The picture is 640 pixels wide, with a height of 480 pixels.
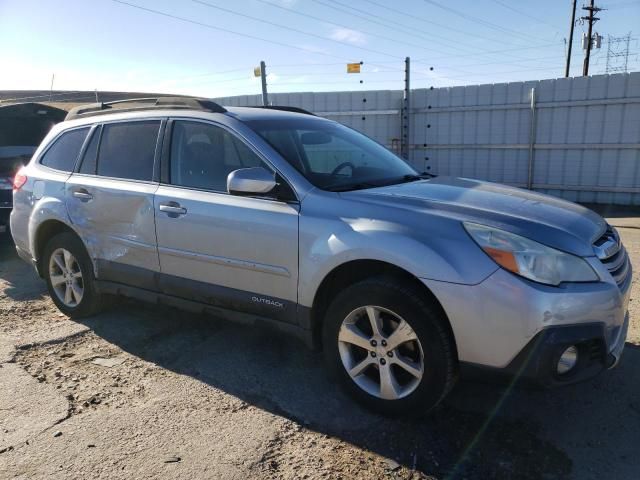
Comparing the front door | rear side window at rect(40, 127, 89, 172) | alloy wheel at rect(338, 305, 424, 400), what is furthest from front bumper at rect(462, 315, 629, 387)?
Result: rear side window at rect(40, 127, 89, 172)

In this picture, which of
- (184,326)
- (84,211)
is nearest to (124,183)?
(84,211)

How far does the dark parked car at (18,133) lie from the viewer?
7.37 metres

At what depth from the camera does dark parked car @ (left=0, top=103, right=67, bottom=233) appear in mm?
7368

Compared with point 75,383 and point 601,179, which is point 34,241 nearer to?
point 75,383

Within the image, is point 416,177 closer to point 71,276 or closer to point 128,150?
point 128,150

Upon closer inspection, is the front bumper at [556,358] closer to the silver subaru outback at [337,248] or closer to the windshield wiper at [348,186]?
the silver subaru outback at [337,248]

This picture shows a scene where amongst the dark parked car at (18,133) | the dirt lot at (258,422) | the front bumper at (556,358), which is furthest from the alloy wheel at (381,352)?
the dark parked car at (18,133)

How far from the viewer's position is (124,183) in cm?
408

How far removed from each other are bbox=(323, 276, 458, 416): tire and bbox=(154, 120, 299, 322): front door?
0.39 m

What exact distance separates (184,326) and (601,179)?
29.8ft

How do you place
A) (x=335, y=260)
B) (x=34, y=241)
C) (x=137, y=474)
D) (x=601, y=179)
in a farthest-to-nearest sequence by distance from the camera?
(x=601, y=179) → (x=34, y=241) → (x=335, y=260) → (x=137, y=474)

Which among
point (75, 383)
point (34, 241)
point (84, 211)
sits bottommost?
point (75, 383)

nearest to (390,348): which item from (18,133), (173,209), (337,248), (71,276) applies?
(337,248)

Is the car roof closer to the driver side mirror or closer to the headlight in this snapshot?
the driver side mirror
